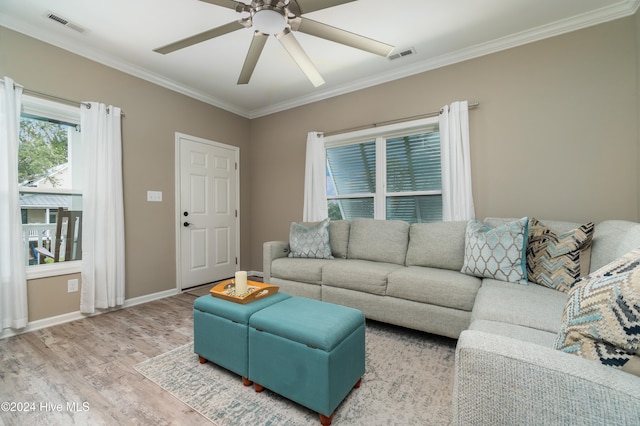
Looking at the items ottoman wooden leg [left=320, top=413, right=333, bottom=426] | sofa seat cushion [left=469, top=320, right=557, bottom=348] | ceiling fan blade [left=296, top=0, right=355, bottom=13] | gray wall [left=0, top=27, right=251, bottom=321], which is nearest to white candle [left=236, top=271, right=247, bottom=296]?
ottoman wooden leg [left=320, top=413, right=333, bottom=426]

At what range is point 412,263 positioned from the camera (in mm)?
2633

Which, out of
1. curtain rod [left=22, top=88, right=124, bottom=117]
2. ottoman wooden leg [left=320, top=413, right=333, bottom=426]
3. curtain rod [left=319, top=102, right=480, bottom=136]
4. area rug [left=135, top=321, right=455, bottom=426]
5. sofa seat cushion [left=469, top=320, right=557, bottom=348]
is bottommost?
area rug [left=135, top=321, right=455, bottom=426]

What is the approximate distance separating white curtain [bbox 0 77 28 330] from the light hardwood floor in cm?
26

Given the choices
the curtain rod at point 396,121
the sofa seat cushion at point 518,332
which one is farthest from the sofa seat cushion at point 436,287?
A: the curtain rod at point 396,121

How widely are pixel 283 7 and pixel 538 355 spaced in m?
1.98

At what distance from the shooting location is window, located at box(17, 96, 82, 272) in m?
2.46

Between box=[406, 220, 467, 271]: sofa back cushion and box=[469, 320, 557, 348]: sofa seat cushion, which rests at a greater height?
box=[406, 220, 467, 271]: sofa back cushion

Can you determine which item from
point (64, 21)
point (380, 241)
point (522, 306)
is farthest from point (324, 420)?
point (64, 21)

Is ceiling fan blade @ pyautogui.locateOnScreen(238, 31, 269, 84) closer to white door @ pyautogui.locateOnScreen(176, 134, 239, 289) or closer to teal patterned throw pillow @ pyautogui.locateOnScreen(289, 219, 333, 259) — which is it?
teal patterned throw pillow @ pyautogui.locateOnScreen(289, 219, 333, 259)

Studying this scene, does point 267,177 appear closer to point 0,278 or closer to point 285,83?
point 285,83

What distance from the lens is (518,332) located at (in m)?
1.23

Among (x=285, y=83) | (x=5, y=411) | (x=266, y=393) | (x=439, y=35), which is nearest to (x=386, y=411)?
(x=266, y=393)

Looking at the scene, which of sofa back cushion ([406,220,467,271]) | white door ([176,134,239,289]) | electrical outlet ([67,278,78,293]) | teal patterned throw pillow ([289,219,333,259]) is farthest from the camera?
white door ([176,134,239,289])

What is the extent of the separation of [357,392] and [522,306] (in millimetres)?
1044
